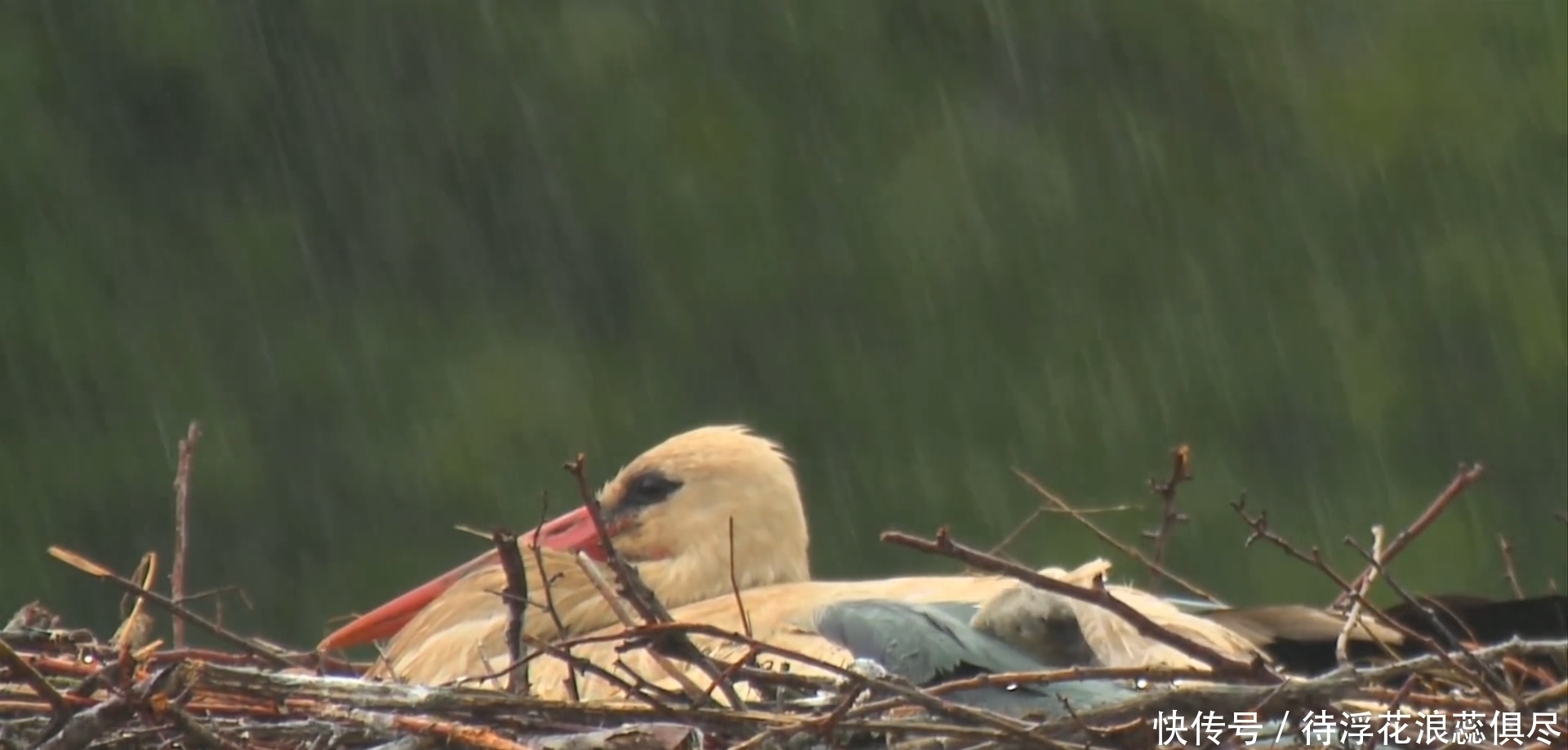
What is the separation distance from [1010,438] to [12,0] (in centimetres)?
290

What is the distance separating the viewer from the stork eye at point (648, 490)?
4.07 metres

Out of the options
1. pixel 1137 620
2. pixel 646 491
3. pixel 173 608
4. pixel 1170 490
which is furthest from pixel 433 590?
pixel 1137 620

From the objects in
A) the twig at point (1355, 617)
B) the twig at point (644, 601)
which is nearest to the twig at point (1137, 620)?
the twig at point (1355, 617)

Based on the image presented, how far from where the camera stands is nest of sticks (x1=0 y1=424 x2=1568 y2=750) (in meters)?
2.18

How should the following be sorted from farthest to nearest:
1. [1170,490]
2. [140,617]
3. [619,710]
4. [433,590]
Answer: [433,590]
[140,617]
[1170,490]
[619,710]

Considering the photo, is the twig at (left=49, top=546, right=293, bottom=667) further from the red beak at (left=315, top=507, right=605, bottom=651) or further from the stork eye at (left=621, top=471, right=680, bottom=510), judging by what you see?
the stork eye at (left=621, top=471, right=680, bottom=510)

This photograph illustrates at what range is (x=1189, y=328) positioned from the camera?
23.3ft

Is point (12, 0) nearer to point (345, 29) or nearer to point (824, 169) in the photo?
point (345, 29)

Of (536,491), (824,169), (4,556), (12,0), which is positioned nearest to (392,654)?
(536,491)

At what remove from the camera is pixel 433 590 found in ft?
12.9

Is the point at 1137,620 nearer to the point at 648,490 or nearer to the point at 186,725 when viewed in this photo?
the point at 186,725

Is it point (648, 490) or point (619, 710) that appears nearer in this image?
point (619, 710)

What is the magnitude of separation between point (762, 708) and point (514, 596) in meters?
0.25

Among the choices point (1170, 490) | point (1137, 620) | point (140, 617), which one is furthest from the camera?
point (140, 617)
